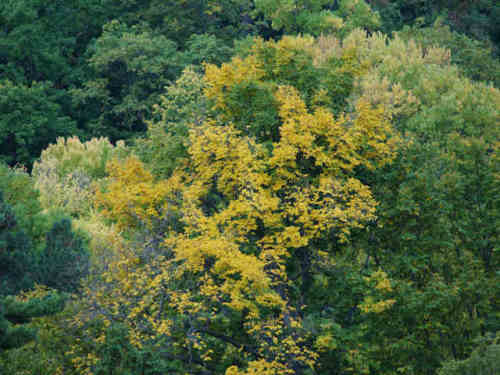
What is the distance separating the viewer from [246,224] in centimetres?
1895

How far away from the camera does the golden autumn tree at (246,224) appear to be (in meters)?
18.0

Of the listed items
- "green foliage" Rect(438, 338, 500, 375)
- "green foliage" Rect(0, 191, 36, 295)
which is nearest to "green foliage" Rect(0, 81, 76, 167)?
"green foliage" Rect(0, 191, 36, 295)

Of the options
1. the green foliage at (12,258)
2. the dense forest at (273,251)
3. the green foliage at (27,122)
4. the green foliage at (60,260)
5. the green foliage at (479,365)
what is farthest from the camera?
the green foliage at (27,122)

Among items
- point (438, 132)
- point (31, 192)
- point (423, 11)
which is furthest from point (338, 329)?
point (423, 11)

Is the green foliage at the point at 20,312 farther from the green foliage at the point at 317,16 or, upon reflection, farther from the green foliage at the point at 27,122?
the green foliage at the point at 317,16

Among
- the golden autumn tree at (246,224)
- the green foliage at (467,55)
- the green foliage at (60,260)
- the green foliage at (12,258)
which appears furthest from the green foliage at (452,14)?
the green foliage at (12,258)

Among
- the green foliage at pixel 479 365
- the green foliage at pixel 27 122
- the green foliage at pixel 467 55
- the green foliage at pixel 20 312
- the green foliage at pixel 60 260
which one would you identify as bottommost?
the green foliage at pixel 27 122

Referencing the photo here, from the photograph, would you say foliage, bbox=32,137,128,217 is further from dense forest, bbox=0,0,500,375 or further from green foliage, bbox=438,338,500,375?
green foliage, bbox=438,338,500,375

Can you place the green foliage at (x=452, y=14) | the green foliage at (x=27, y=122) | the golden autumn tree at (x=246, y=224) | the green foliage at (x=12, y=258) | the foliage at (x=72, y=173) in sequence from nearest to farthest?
the green foliage at (x=12, y=258) < the golden autumn tree at (x=246, y=224) < the foliage at (x=72, y=173) < the green foliage at (x=27, y=122) < the green foliage at (x=452, y=14)

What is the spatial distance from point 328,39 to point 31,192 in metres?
21.1

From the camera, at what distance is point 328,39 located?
40.0m

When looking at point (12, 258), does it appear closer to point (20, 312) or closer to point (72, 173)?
point (20, 312)

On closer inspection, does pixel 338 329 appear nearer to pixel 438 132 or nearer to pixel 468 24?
pixel 438 132

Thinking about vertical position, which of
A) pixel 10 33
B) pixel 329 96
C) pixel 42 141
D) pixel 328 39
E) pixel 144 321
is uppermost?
pixel 329 96
